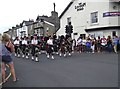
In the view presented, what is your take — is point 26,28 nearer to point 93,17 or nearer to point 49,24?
point 49,24

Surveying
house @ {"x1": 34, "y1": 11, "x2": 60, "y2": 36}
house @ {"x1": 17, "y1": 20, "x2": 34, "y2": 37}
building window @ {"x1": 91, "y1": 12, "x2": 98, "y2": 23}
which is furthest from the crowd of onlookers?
house @ {"x1": 17, "y1": 20, "x2": 34, "y2": 37}

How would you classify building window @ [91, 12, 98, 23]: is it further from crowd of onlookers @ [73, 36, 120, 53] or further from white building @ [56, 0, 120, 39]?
crowd of onlookers @ [73, 36, 120, 53]

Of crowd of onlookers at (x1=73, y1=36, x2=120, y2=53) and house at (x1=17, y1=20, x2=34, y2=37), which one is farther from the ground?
house at (x1=17, y1=20, x2=34, y2=37)

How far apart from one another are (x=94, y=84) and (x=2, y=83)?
3.52 meters

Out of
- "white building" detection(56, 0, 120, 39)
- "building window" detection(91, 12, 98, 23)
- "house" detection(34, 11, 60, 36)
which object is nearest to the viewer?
"white building" detection(56, 0, 120, 39)

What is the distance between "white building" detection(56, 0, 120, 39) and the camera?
111ft

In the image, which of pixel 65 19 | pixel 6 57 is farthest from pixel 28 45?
pixel 65 19

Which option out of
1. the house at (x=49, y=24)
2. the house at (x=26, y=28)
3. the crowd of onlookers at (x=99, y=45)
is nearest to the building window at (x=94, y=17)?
the crowd of onlookers at (x=99, y=45)

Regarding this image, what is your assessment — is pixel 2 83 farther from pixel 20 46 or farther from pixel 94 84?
pixel 20 46

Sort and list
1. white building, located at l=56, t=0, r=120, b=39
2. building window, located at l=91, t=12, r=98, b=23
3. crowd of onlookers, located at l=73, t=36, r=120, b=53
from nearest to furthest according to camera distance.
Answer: crowd of onlookers, located at l=73, t=36, r=120, b=53
white building, located at l=56, t=0, r=120, b=39
building window, located at l=91, t=12, r=98, b=23

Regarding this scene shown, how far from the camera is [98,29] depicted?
116 ft

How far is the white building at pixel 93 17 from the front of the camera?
111 feet

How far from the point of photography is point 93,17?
120 ft

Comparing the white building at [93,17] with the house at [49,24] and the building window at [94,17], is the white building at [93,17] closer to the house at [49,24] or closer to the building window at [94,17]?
the building window at [94,17]
